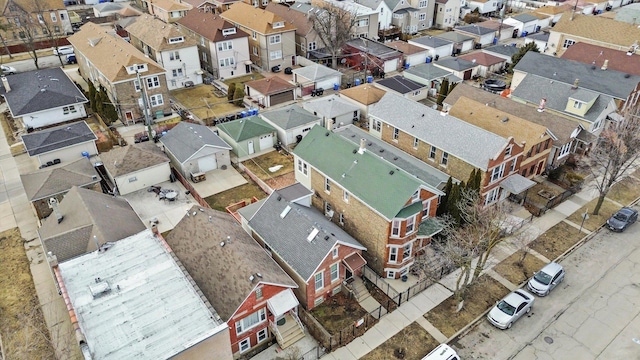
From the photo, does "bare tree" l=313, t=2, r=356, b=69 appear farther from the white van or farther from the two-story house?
the white van

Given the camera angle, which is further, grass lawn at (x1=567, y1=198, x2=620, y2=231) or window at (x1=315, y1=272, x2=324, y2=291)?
grass lawn at (x1=567, y1=198, x2=620, y2=231)

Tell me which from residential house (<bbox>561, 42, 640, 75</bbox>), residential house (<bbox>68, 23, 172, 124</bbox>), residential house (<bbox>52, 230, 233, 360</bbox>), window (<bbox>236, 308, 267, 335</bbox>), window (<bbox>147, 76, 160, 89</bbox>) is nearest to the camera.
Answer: residential house (<bbox>52, 230, 233, 360</bbox>)

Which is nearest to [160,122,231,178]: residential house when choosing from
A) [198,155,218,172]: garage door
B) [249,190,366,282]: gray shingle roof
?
[198,155,218,172]: garage door

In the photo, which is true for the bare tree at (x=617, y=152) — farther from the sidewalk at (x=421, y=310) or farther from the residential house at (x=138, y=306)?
the residential house at (x=138, y=306)

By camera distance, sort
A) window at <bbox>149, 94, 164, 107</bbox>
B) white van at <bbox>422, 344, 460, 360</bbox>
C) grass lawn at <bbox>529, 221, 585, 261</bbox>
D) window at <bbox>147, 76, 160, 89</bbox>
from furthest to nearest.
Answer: window at <bbox>149, 94, 164, 107</bbox> < window at <bbox>147, 76, 160, 89</bbox> < grass lawn at <bbox>529, 221, 585, 261</bbox> < white van at <bbox>422, 344, 460, 360</bbox>

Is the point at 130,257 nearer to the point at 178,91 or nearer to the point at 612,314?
the point at 612,314

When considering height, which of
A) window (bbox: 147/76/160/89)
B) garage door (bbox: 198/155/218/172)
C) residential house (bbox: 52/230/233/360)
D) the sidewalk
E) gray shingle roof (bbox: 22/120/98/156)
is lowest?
the sidewalk

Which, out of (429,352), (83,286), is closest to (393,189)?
(429,352)
